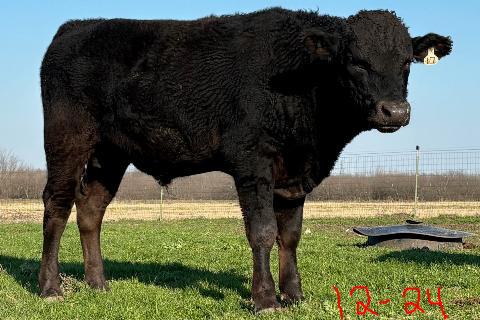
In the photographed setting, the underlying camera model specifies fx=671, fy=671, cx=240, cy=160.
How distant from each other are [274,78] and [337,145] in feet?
3.12

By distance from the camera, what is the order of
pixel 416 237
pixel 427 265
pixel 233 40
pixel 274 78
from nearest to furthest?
pixel 274 78, pixel 233 40, pixel 427 265, pixel 416 237

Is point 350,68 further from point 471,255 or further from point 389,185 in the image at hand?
point 389,185

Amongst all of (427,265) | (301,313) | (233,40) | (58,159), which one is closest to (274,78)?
(233,40)

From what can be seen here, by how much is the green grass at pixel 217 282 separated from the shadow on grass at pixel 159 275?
0.04 ft

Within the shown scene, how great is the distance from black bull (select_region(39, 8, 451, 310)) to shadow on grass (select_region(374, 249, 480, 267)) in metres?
3.30

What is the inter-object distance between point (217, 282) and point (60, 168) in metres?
2.35

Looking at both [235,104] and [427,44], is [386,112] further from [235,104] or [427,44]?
[235,104]

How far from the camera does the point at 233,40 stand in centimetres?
717

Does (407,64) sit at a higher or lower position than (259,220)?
higher

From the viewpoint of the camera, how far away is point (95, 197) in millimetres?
8633

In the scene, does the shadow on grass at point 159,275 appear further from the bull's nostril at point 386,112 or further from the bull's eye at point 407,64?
the bull's eye at point 407,64

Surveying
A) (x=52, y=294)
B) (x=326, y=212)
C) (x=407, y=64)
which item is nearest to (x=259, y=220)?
(x=407, y=64)

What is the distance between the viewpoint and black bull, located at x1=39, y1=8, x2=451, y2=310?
6.36 m

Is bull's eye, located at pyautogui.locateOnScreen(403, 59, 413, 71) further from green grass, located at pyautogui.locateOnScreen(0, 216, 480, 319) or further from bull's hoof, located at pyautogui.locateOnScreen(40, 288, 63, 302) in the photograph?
bull's hoof, located at pyautogui.locateOnScreen(40, 288, 63, 302)
